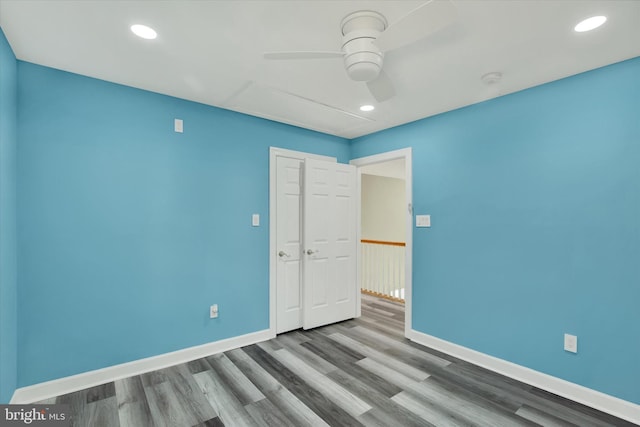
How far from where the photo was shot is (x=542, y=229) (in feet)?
7.89

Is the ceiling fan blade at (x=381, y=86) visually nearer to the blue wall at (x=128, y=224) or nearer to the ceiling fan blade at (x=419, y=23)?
the ceiling fan blade at (x=419, y=23)

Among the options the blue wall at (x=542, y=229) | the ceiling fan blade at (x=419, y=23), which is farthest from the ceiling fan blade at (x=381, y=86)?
the blue wall at (x=542, y=229)

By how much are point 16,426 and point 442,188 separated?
373 centimetres

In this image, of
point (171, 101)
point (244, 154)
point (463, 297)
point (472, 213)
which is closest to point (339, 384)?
point (463, 297)

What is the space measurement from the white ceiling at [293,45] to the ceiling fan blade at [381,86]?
94 mm

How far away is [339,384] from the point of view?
2.38 meters

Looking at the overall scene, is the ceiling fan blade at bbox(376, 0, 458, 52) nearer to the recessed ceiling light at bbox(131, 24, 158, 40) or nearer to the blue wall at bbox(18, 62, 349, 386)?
the recessed ceiling light at bbox(131, 24, 158, 40)

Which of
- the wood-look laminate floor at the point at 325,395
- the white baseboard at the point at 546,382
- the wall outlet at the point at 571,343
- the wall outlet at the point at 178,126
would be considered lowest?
the wood-look laminate floor at the point at 325,395

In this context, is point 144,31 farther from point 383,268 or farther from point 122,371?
point 383,268

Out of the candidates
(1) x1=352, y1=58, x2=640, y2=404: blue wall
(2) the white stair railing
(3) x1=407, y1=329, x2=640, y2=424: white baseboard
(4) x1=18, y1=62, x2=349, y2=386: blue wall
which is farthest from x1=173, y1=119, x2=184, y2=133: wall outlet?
(2) the white stair railing

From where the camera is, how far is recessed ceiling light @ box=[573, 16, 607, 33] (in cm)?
164

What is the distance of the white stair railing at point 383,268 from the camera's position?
4.96m

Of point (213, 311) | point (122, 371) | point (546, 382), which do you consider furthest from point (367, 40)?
point (122, 371)

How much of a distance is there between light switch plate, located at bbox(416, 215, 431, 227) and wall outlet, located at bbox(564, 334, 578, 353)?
1.46m
